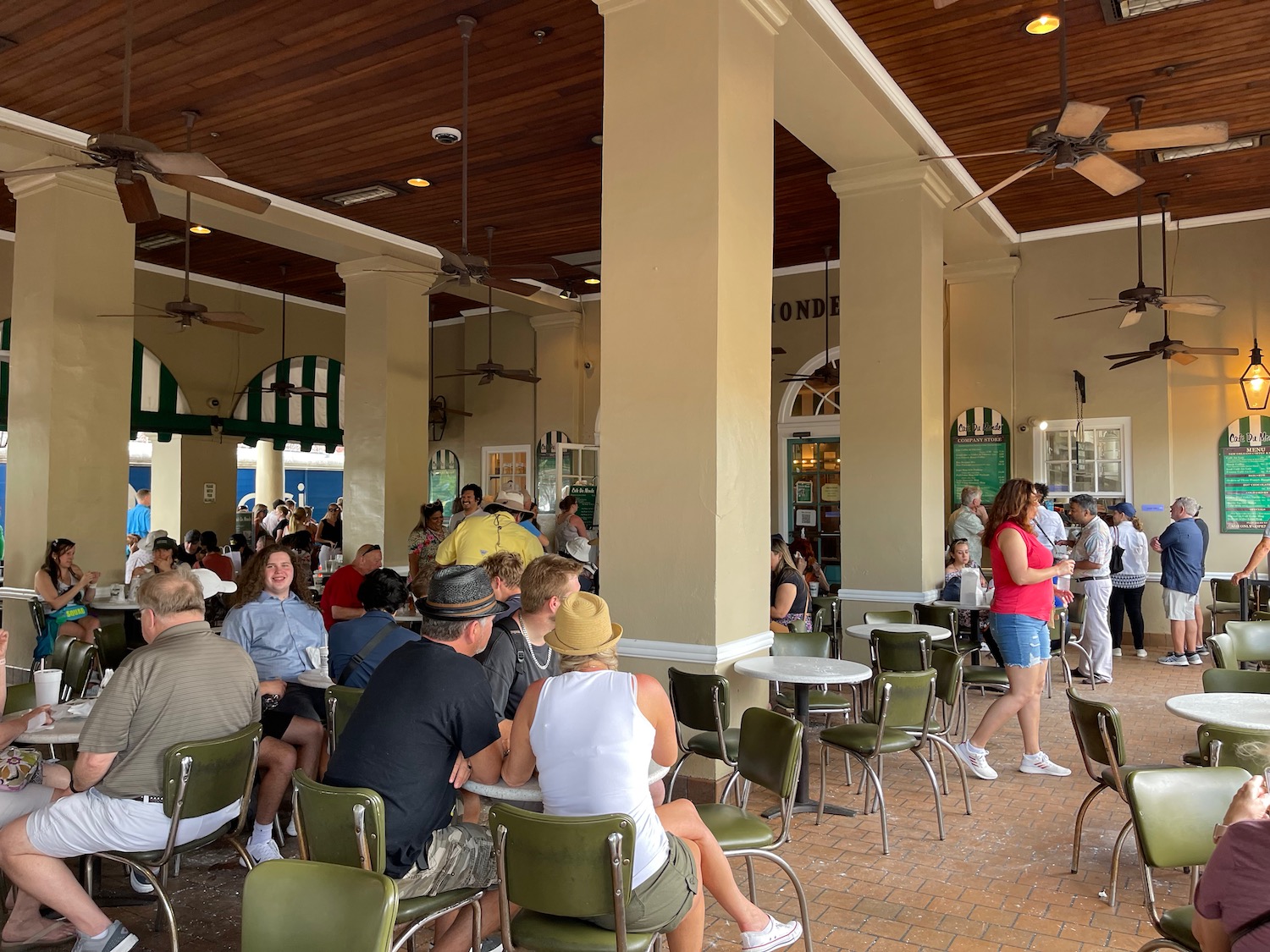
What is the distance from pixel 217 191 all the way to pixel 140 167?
568 mm

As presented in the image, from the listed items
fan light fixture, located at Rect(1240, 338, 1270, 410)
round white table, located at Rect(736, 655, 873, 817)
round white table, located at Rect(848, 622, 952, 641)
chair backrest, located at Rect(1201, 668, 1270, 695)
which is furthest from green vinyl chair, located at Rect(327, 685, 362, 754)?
fan light fixture, located at Rect(1240, 338, 1270, 410)

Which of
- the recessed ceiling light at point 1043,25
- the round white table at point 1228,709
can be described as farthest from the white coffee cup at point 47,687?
the recessed ceiling light at point 1043,25

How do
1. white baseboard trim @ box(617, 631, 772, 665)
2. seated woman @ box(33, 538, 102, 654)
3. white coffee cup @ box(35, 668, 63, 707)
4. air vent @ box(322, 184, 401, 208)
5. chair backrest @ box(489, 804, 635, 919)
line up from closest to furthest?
chair backrest @ box(489, 804, 635, 919) < white coffee cup @ box(35, 668, 63, 707) < white baseboard trim @ box(617, 631, 772, 665) < seated woman @ box(33, 538, 102, 654) < air vent @ box(322, 184, 401, 208)

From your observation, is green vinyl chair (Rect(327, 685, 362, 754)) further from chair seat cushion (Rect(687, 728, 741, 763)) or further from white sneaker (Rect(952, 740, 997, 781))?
white sneaker (Rect(952, 740, 997, 781))

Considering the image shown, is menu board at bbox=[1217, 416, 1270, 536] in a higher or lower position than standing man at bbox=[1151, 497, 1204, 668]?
higher

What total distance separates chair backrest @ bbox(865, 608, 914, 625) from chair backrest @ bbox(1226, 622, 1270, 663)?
176 centimetres

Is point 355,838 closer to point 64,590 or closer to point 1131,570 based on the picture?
point 64,590

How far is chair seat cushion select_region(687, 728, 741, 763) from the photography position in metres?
3.74

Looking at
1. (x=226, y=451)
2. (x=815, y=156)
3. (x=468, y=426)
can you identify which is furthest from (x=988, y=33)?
(x=226, y=451)

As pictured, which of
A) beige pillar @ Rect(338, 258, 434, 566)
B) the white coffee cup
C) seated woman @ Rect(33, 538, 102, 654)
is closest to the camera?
the white coffee cup

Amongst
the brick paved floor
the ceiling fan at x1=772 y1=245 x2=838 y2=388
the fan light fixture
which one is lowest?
the brick paved floor

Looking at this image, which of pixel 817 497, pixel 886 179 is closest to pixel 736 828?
pixel 886 179

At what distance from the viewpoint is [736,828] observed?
9.05 ft

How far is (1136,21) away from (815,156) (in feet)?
8.16
